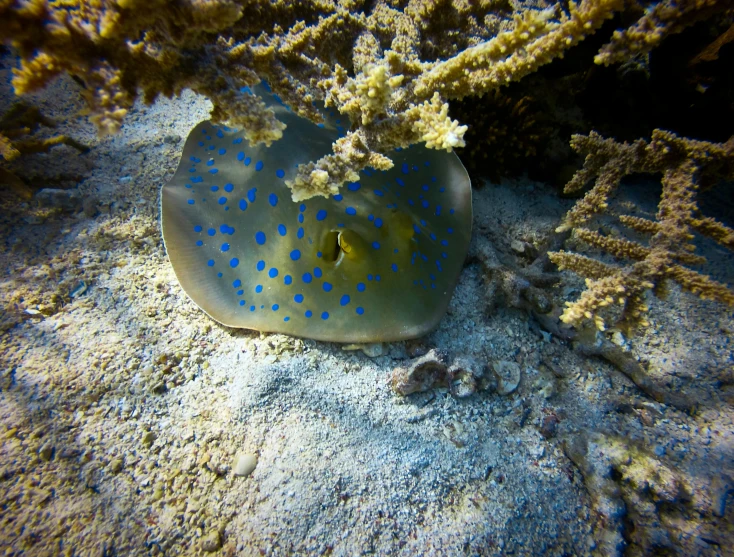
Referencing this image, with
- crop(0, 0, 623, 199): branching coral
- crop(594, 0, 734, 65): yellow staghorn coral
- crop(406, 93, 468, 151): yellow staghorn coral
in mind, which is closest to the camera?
crop(0, 0, 623, 199): branching coral

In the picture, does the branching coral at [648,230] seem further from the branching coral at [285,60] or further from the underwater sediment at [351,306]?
the branching coral at [285,60]

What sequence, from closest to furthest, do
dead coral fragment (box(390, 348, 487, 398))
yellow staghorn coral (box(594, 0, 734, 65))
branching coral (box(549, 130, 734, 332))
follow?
yellow staghorn coral (box(594, 0, 734, 65)) < branching coral (box(549, 130, 734, 332)) < dead coral fragment (box(390, 348, 487, 398))

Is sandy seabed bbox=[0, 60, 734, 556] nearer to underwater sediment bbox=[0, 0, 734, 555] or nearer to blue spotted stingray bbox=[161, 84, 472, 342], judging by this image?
underwater sediment bbox=[0, 0, 734, 555]

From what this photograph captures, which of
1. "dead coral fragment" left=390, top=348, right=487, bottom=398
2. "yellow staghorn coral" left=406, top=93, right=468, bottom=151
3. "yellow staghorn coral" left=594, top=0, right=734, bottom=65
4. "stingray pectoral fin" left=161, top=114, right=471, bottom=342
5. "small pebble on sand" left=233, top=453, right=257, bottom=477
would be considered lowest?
"small pebble on sand" left=233, top=453, right=257, bottom=477

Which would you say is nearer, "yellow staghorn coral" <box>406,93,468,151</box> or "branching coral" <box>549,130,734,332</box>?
"yellow staghorn coral" <box>406,93,468,151</box>

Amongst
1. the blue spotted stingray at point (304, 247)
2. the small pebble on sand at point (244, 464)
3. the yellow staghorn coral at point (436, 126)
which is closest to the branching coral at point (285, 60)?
the yellow staghorn coral at point (436, 126)

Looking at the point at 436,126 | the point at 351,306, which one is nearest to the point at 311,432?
the point at 351,306

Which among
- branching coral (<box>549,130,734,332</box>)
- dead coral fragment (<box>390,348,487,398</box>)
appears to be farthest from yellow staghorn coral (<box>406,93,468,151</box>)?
dead coral fragment (<box>390,348,487,398</box>)

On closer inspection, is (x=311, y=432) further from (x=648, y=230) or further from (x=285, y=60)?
(x=648, y=230)
